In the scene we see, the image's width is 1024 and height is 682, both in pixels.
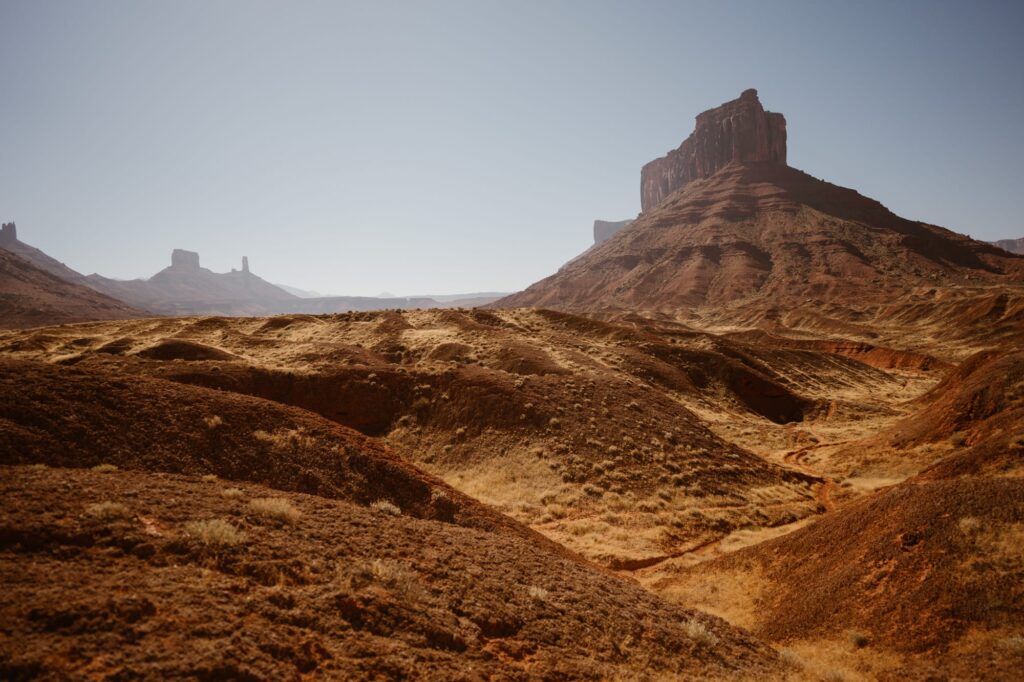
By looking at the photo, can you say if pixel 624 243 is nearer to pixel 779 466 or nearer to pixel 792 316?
pixel 792 316

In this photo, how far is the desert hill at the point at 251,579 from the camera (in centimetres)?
481

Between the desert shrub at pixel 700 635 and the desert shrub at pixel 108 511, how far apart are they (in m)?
8.42

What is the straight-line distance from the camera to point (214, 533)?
6605 millimetres

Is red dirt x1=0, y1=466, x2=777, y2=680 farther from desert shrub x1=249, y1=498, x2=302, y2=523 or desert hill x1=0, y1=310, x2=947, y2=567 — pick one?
desert hill x1=0, y1=310, x2=947, y2=567

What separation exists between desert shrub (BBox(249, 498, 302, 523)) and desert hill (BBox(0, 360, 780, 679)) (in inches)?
1.4

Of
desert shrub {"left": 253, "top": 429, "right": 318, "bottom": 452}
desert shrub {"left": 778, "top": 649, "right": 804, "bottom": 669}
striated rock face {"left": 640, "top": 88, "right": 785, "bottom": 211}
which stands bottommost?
desert shrub {"left": 778, "top": 649, "right": 804, "bottom": 669}

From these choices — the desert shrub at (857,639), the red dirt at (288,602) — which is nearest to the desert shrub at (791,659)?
the red dirt at (288,602)

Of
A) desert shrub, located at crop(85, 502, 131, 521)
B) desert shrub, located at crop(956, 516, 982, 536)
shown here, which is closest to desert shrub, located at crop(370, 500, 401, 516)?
desert shrub, located at crop(85, 502, 131, 521)

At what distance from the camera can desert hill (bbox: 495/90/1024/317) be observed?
108938 millimetres

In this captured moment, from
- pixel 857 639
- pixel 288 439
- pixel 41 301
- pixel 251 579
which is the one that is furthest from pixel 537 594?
pixel 41 301

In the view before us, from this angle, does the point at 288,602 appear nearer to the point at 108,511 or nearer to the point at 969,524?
the point at 108,511

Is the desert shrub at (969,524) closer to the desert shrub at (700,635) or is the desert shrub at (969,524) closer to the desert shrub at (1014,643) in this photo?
the desert shrub at (1014,643)

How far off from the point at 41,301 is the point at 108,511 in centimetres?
16042

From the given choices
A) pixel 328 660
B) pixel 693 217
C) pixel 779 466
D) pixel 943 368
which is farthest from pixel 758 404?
pixel 693 217
